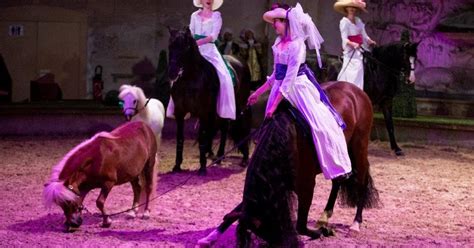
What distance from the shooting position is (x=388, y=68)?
39.0 ft

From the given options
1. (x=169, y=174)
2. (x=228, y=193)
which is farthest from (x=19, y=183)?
(x=228, y=193)

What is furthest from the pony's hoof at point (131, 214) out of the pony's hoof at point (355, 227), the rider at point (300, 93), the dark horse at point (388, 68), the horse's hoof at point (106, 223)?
the dark horse at point (388, 68)

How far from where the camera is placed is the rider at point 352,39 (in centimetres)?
1104

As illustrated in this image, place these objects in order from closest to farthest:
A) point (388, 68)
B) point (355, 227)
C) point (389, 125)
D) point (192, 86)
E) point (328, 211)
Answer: point (355, 227)
point (328, 211)
point (192, 86)
point (388, 68)
point (389, 125)

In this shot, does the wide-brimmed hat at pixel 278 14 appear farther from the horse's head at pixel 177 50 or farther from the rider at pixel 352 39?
the rider at pixel 352 39

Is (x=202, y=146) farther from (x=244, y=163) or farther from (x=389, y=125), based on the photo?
(x=389, y=125)

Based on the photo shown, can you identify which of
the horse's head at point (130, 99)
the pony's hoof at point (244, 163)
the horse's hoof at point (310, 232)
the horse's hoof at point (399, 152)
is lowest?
the pony's hoof at point (244, 163)

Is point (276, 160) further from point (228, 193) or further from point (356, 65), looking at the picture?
point (356, 65)

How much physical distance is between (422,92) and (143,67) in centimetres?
696

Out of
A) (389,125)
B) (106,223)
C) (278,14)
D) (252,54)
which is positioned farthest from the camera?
(252,54)

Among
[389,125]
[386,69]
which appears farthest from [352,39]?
[389,125]

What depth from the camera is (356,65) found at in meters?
11.4

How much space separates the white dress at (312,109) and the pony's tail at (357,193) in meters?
0.87

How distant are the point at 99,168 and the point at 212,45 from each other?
409 cm
